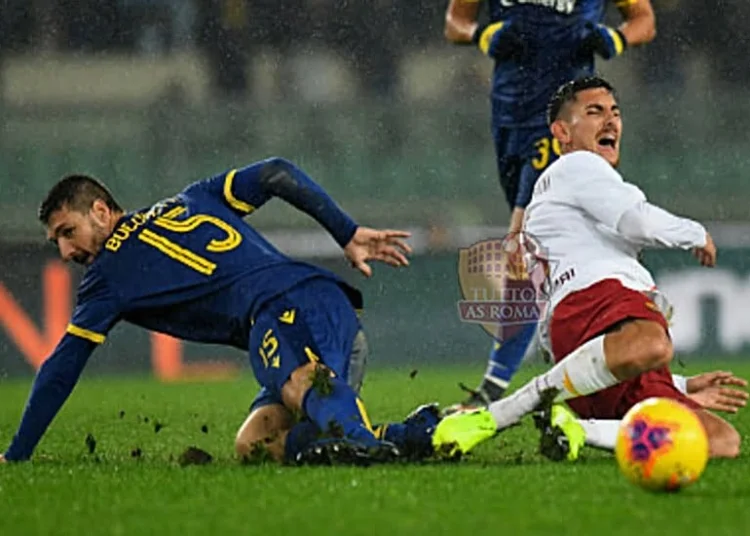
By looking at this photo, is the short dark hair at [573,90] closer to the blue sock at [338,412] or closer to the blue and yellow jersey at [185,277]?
the blue and yellow jersey at [185,277]

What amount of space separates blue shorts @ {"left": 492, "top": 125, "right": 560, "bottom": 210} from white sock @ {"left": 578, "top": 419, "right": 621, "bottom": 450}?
2.82 meters

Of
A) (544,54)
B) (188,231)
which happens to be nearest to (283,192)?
(188,231)

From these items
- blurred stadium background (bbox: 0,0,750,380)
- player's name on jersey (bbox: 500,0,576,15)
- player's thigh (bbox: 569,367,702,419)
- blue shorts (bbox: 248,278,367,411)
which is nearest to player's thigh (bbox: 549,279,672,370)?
player's thigh (bbox: 569,367,702,419)

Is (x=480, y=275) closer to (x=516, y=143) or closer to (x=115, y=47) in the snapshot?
(x=516, y=143)

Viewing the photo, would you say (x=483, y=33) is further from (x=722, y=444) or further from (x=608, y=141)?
(x=722, y=444)

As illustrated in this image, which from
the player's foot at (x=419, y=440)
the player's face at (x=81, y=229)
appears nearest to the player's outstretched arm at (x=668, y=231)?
the player's foot at (x=419, y=440)

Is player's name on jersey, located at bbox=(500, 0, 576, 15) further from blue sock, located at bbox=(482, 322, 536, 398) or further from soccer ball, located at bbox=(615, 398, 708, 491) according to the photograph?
soccer ball, located at bbox=(615, 398, 708, 491)

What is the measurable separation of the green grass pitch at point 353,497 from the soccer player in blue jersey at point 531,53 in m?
1.98

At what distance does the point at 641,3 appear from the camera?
28.6 feet

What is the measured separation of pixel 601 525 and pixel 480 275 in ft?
20.3

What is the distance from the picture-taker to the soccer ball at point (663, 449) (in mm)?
4602

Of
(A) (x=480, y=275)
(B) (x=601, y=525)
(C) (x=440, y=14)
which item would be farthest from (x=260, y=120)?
(B) (x=601, y=525)

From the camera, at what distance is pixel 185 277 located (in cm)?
A: 595

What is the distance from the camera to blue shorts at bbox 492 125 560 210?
8453 mm
